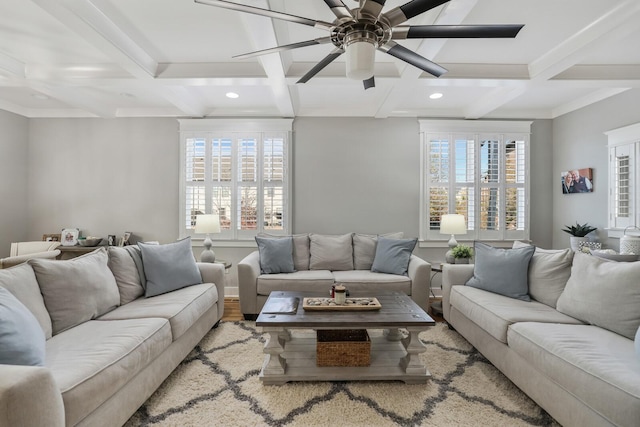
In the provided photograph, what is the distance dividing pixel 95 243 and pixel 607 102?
22.8 feet

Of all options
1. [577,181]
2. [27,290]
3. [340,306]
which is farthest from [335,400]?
[577,181]

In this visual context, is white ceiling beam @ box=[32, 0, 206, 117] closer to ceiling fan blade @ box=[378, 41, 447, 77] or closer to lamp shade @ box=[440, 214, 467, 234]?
ceiling fan blade @ box=[378, 41, 447, 77]

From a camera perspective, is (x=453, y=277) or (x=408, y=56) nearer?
(x=408, y=56)

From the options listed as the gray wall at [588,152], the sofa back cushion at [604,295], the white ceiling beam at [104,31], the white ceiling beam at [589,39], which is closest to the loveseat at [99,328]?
the white ceiling beam at [104,31]

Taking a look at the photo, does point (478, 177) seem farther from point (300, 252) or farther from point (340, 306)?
point (340, 306)

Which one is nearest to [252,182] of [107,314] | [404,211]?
[404,211]

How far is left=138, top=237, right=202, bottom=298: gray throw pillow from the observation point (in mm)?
2811

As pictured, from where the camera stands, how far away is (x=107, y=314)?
233 cm

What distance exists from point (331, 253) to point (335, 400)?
2.13 metres

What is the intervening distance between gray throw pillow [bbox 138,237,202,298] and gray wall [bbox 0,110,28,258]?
308 centimetres

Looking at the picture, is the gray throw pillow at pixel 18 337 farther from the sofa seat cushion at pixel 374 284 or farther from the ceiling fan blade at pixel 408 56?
the sofa seat cushion at pixel 374 284

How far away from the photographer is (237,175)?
15.5 feet

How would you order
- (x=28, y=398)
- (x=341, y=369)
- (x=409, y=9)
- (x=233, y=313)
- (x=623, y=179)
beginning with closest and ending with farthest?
(x=28, y=398)
(x=409, y=9)
(x=341, y=369)
(x=623, y=179)
(x=233, y=313)

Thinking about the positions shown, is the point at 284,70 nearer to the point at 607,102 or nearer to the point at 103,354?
the point at 103,354
